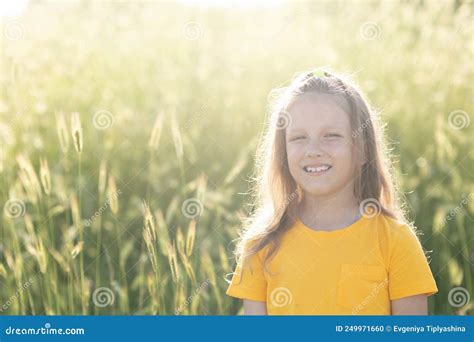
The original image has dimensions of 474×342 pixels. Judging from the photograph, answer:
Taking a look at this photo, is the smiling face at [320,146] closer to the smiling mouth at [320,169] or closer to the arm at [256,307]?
the smiling mouth at [320,169]

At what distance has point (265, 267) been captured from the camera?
2.03 meters

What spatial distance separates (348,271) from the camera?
1.92 meters

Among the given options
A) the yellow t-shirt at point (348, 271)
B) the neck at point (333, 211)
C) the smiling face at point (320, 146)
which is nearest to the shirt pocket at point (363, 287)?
the yellow t-shirt at point (348, 271)

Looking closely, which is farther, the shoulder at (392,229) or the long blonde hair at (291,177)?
the long blonde hair at (291,177)

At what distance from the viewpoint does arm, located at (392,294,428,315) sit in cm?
191

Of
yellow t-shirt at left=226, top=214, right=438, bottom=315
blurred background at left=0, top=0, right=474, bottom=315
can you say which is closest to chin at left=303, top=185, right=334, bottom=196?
yellow t-shirt at left=226, top=214, right=438, bottom=315

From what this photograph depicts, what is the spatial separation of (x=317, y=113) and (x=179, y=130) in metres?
1.42

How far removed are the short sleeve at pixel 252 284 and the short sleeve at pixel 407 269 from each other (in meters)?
0.39

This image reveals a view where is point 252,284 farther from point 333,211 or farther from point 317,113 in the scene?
point 317,113

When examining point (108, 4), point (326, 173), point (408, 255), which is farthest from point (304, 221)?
point (108, 4)

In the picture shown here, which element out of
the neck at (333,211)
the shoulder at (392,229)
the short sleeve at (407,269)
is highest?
the neck at (333,211)

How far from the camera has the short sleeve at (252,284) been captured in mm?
2039

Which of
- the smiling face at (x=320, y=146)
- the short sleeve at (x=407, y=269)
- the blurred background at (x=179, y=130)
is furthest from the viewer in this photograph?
the blurred background at (x=179, y=130)

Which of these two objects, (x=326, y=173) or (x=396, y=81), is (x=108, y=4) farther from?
(x=326, y=173)
